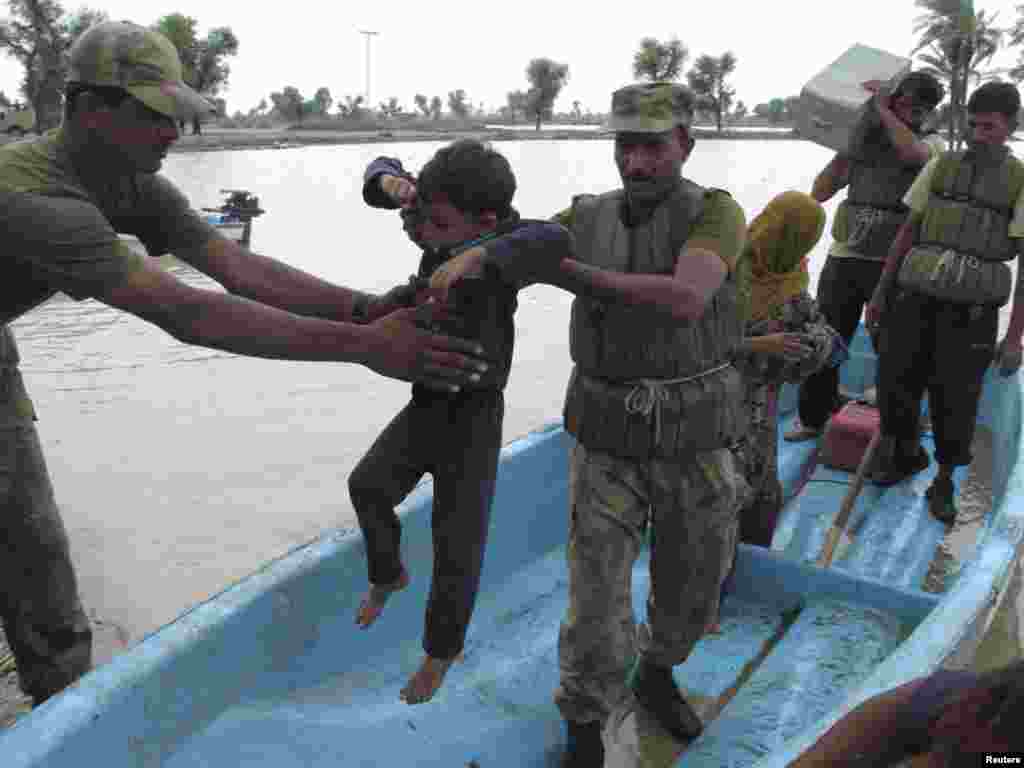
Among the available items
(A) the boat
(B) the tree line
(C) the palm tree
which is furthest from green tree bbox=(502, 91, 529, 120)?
(A) the boat

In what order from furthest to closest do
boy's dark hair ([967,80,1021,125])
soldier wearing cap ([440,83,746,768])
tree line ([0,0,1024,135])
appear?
tree line ([0,0,1024,135]) → boy's dark hair ([967,80,1021,125]) → soldier wearing cap ([440,83,746,768])

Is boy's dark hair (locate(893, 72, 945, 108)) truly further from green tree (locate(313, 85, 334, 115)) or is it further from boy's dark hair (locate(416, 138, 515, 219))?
green tree (locate(313, 85, 334, 115))

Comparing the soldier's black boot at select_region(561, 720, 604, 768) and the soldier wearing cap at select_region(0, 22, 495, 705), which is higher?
the soldier wearing cap at select_region(0, 22, 495, 705)

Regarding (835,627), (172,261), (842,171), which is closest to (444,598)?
(835,627)

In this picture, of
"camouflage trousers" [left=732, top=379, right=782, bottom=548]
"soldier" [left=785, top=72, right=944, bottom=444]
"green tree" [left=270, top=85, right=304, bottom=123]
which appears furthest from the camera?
"green tree" [left=270, top=85, right=304, bottom=123]

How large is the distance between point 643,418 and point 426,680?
2.93ft

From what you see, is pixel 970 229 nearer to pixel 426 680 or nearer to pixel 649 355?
pixel 649 355

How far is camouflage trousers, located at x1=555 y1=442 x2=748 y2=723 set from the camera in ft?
8.95

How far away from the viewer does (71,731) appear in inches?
88.7

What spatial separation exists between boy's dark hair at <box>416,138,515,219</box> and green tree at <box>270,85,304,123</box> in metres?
79.7

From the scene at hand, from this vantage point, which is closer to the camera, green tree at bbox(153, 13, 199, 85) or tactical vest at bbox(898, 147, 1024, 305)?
tactical vest at bbox(898, 147, 1024, 305)

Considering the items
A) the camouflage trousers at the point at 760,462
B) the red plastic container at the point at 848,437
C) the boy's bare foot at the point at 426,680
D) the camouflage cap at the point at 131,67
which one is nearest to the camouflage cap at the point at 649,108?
the camouflage cap at the point at 131,67

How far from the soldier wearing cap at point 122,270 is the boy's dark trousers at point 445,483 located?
0.52 feet

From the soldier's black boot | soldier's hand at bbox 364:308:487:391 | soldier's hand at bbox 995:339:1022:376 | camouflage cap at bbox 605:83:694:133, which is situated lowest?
the soldier's black boot
